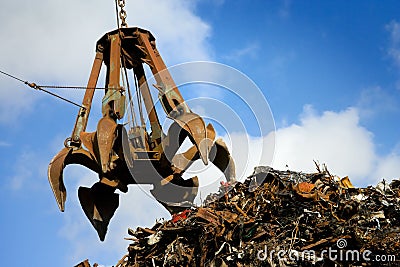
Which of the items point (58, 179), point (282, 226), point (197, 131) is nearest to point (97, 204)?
point (58, 179)

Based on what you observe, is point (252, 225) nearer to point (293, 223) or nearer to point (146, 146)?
point (293, 223)

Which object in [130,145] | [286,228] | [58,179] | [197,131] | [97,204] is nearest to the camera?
[286,228]

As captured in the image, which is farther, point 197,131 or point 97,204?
point 97,204

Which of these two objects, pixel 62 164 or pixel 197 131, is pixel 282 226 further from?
pixel 62 164

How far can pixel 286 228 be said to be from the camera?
3508mm

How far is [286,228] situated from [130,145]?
2508mm

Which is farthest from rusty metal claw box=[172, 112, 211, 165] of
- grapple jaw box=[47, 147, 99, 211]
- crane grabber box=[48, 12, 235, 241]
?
grapple jaw box=[47, 147, 99, 211]

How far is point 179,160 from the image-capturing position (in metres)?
5.89

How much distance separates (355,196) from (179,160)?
8.31ft

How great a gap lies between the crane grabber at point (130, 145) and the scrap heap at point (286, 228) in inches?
54.9

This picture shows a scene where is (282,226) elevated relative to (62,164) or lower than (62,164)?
lower

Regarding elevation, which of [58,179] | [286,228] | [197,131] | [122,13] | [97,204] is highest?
[122,13]

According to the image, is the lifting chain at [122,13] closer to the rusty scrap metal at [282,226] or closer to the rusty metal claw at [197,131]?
the rusty metal claw at [197,131]

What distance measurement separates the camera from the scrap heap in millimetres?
3273
